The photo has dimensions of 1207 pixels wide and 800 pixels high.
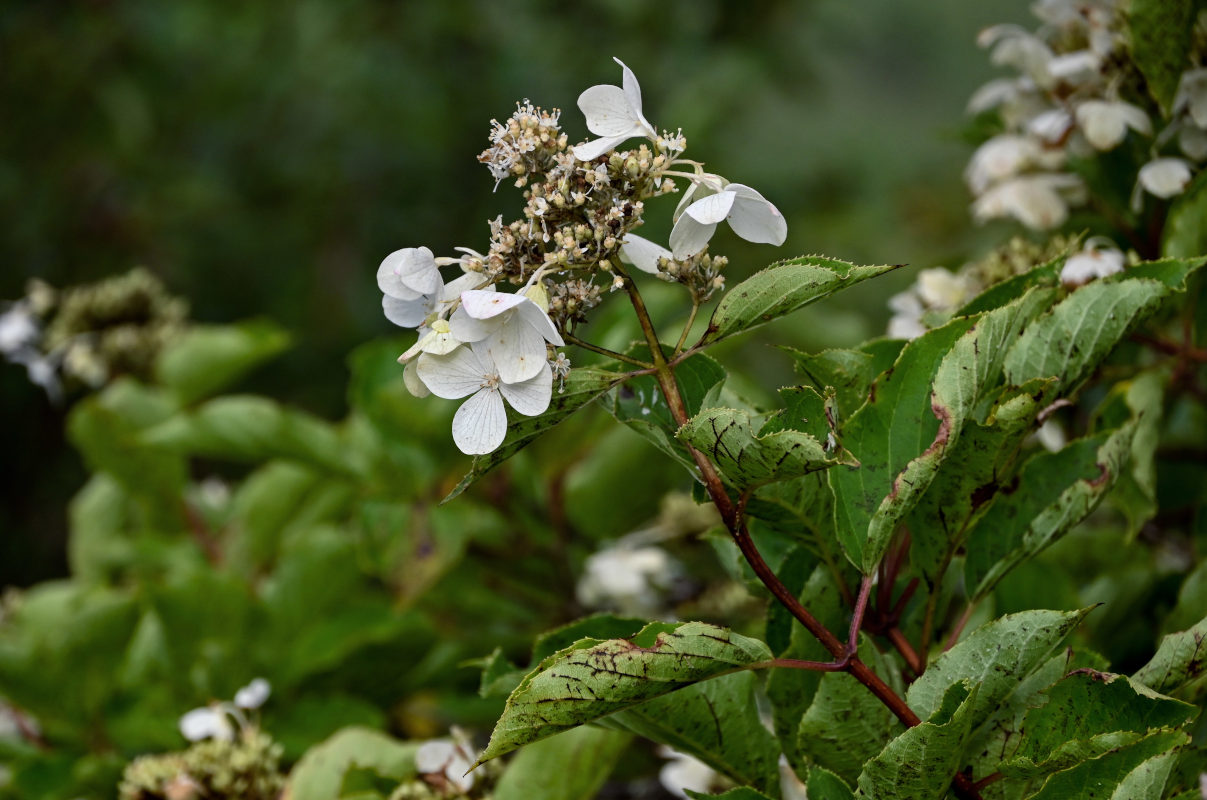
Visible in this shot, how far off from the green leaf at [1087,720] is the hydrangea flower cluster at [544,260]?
0.30 metres

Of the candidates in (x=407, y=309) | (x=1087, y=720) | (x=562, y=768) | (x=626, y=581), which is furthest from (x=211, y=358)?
(x=1087, y=720)

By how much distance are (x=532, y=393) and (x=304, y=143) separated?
3.79 metres

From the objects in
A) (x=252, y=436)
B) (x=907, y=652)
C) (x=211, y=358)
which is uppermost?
(x=211, y=358)

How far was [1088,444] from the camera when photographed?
0.72 metres

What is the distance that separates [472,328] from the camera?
53 centimetres

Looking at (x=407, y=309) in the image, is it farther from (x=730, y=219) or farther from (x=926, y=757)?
(x=926, y=757)

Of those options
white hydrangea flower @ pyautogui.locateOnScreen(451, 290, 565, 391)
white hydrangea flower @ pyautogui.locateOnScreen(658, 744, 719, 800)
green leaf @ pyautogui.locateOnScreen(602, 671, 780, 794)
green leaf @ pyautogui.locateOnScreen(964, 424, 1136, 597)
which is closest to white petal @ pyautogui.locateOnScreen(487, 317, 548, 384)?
white hydrangea flower @ pyautogui.locateOnScreen(451, 290, 565, 391)

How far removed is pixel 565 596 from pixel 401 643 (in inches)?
9.2

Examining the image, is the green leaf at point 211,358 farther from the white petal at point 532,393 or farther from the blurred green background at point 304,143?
the blurred green background at point 304,143

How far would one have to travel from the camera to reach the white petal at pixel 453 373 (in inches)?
21.5

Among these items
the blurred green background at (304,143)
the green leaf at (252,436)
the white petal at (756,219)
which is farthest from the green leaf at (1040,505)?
the blurred green background at (304,143)

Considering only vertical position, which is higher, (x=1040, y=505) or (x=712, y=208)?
(x=712, y=208)

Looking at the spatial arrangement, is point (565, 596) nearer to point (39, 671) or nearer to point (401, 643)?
point (401, 643)

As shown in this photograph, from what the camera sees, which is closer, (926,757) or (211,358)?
(926,757)
